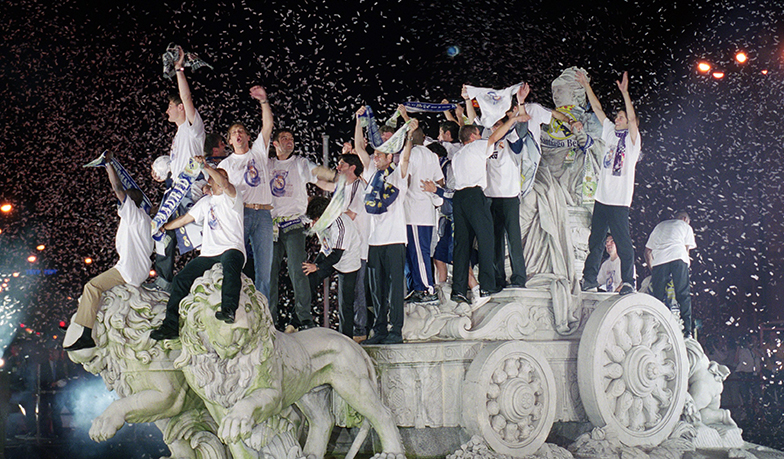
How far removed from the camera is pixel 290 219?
24.9ft

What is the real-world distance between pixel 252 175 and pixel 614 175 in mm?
3397

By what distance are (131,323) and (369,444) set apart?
2281mm

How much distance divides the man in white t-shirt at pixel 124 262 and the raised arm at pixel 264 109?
1.15 m

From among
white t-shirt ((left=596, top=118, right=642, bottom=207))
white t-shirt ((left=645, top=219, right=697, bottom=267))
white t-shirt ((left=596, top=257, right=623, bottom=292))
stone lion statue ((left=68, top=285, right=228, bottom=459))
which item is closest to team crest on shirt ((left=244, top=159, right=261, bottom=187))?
stone lion statue ((left=68, top=285, right=228, bottom=459))

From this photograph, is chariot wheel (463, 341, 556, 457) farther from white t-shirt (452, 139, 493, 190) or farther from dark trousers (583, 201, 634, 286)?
white t-shirt (452, 139, 493, 190)

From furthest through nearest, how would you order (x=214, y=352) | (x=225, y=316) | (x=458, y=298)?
(x=458, y=298) → (x=214, y=352) → (x=225, y=316)

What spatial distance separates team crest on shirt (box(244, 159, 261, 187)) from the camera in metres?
6.88

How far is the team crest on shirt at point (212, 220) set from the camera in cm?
605

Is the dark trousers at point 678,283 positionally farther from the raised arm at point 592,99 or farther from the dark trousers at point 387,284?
the dark trousers at point 387,284

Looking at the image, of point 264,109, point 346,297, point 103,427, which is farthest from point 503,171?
point 103,427

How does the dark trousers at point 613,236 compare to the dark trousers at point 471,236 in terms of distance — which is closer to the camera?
the dark trousers at point 471,236

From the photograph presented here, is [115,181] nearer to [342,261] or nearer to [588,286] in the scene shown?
[342,261]

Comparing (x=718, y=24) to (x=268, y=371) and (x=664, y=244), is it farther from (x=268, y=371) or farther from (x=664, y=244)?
(x=268, y=371)

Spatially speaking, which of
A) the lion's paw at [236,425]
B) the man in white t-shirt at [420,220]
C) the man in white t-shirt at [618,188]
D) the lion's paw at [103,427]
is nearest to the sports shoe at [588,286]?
Answer: the man in white t-shirt at [618,188]
